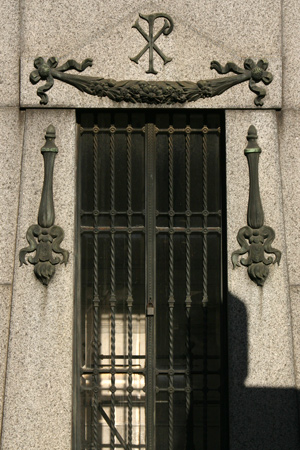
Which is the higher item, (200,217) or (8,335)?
(200,217)

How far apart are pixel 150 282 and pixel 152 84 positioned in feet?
6.76

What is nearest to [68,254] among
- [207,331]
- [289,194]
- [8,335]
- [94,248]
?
[94,248]

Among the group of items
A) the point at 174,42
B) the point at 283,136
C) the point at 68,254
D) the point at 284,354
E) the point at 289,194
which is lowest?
the point at 284,354

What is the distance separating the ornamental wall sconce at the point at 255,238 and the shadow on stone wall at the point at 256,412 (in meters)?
0.50

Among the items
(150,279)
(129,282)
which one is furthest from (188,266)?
(129,282)

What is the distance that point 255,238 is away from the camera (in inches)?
374

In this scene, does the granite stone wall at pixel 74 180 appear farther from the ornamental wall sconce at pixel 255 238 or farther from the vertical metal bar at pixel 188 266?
the vertical metal bar at pixel 188 266

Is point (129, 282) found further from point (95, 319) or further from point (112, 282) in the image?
point (95, 319)

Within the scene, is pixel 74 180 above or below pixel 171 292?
above

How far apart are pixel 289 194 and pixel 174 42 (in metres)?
1.98

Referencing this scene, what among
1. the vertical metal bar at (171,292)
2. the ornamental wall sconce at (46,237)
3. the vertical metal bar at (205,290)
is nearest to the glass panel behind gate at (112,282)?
the vertical metal bar at (171,292)

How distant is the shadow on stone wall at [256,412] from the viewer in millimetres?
9305

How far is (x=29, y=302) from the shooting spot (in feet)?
31.0

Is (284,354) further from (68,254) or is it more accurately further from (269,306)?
(68,254)
